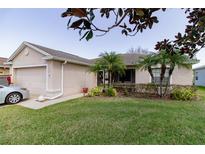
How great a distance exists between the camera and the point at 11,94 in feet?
30.1

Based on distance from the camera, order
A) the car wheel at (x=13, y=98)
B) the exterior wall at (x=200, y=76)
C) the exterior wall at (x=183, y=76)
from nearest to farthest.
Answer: the car wheel at (x=13, y=98), the exterior wall at (x=183, y=76), the exterior wall at (x=200, y=76)

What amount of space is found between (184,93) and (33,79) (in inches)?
447

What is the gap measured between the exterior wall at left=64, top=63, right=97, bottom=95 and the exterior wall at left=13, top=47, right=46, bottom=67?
201cm

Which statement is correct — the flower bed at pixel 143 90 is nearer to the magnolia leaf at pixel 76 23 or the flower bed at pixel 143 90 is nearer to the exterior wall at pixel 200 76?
the magnolia leaf at pixel 76 23

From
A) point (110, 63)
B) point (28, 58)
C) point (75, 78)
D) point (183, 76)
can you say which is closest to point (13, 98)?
point (28, 58)

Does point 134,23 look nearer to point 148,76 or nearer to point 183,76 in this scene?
point 148,76

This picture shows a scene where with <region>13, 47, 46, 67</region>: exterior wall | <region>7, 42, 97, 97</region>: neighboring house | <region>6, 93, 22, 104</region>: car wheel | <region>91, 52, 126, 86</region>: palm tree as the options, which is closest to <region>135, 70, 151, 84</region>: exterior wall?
<region>91, 52, 126, 86</region>: palm tree

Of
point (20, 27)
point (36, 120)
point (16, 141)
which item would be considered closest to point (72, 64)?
point (20, 27)

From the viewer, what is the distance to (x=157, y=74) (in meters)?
14.8

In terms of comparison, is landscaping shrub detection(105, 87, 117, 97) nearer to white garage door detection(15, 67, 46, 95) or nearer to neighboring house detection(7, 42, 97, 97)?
neighboring house detection(7, 42, 97, 97)

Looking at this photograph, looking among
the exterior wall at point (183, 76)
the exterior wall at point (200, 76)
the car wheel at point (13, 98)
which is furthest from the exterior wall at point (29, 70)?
the exterior wall at point (200, 76)

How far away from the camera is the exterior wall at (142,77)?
49.5 feet

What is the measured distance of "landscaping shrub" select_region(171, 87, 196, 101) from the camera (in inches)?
405

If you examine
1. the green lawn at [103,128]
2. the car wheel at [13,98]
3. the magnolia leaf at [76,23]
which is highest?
the magnolia leaf at [76,23]
